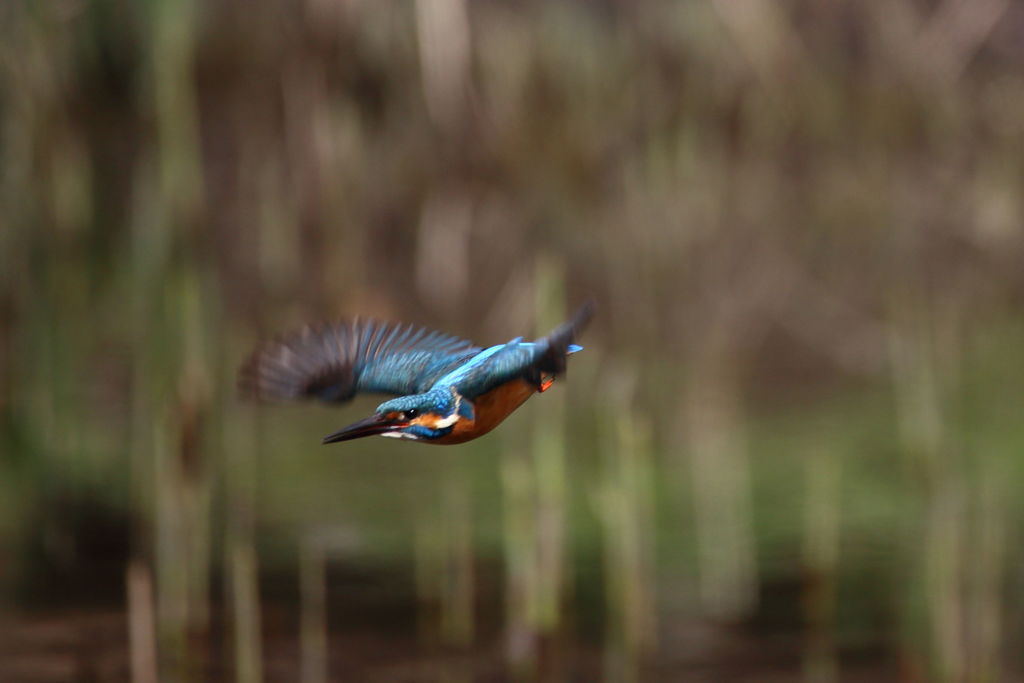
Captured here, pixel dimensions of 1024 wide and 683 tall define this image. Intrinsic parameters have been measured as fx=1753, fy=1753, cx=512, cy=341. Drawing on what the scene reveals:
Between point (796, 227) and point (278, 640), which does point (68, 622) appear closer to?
point (278, 640)

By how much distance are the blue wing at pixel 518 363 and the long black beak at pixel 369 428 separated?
0.29ft

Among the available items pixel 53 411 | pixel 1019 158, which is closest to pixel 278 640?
pixel 53 411

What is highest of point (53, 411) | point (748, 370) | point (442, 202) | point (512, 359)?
point (442, 202)

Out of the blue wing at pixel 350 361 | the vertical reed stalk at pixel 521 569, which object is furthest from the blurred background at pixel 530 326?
the blue wing at pixel 350 361

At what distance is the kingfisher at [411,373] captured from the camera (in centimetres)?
184

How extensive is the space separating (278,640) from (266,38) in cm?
486

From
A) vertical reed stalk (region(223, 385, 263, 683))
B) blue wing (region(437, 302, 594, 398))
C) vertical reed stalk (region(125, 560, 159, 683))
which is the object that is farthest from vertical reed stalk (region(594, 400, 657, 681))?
blue wing (region(437, 302, 594, 398))

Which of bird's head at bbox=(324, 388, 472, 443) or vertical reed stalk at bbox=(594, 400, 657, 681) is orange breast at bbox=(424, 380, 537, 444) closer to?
bird's head at bbox=(324, 388, 472, 443)

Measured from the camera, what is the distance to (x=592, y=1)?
32.2 ft

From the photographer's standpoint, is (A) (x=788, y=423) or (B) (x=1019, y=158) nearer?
(A) (x=788, y=423)

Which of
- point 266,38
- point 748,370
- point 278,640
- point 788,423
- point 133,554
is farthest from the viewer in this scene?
point 266,38

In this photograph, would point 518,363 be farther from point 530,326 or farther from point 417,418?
point 530,326

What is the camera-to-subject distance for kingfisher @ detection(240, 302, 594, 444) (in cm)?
184

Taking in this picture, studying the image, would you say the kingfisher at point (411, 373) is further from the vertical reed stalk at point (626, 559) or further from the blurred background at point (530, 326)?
the vertical reed stalk at point (626, 559)
